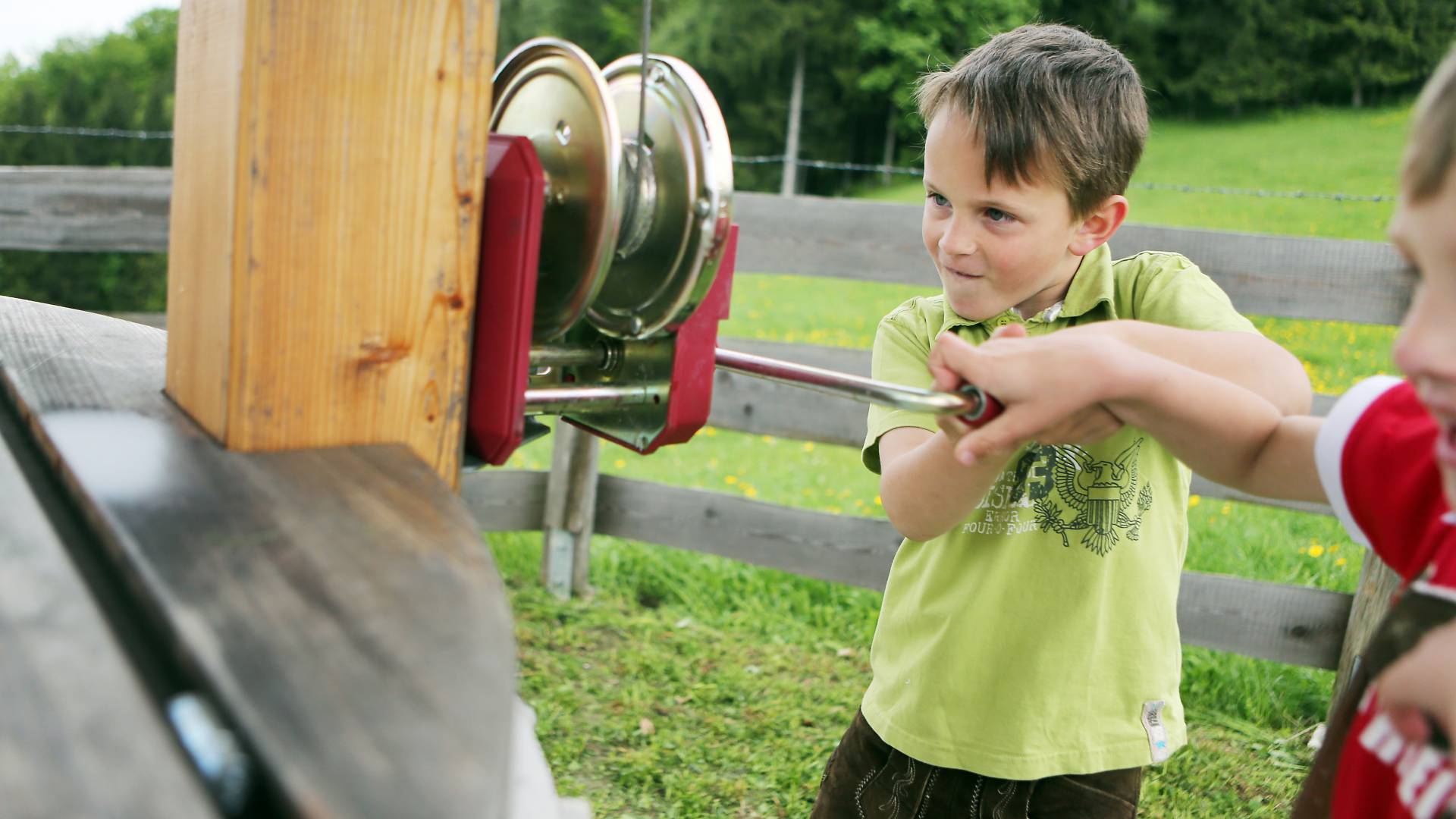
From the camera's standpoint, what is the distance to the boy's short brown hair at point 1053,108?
1.63 metres

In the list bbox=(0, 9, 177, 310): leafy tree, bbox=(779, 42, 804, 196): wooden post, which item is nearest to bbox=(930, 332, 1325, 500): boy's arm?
bbox=(0, 9, 177, 310): leafy tree

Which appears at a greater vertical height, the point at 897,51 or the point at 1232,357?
the point at 897,51

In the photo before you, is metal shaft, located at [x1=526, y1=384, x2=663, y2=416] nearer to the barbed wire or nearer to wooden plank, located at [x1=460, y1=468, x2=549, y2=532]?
the barbed wire

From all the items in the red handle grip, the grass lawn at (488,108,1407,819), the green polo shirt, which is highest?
the red handle grip

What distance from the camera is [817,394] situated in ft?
12.6

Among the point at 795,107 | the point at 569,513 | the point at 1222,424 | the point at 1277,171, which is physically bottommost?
the point at 569,513

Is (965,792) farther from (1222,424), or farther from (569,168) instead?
(569,168)

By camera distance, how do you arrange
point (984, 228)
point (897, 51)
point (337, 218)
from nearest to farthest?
point (337, 218)
point (984, 228)
point (897, 51)

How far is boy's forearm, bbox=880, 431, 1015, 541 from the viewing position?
4.68ft

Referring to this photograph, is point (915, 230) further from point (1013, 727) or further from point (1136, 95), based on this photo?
point (1013, 727)

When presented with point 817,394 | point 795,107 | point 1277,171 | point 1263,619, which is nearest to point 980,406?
point 1263,619

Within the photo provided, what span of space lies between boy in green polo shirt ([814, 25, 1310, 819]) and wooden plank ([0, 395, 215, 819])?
3.68ft

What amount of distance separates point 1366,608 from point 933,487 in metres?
2.23

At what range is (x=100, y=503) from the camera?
0.74 meters
